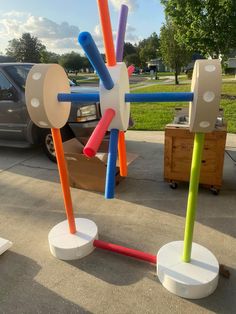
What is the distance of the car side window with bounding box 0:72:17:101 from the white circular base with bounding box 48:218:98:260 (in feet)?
10.5

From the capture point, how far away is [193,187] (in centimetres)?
207

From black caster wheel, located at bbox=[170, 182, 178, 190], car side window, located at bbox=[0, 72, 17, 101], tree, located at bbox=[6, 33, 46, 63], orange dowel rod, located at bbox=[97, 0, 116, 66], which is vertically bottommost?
black caster wheel, located at bbox=[170, 182, 178, 190]

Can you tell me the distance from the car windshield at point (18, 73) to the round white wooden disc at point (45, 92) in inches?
136

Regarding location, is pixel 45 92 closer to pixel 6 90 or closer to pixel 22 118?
pixel 22 118

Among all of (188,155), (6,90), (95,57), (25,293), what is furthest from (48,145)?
(95,57)

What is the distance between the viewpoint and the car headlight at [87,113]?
15.3ft

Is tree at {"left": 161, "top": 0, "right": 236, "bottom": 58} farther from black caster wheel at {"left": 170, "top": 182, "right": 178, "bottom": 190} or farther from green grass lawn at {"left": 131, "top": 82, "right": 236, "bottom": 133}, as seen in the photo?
black caster wheel at {"left": 170, "top": 182, "right": 178, "bottom": 190}

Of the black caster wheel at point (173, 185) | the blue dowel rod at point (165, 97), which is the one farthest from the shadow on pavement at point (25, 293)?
the black caster wheel at point (173, 185)

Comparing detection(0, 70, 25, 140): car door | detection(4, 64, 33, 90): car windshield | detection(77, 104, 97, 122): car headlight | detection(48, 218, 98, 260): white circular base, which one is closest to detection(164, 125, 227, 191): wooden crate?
detection(48, 218, 98, 260): white circular base

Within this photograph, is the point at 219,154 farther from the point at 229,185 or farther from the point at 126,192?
the point at 126,192

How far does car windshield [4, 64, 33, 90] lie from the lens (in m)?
5.19

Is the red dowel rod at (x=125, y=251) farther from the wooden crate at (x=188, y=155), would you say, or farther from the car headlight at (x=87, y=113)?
the car headlight at (x=87, y=113)

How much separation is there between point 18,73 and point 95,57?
177 inches

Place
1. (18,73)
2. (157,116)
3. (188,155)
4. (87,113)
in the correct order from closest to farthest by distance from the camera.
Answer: (188,155) < (87,113) < (18,73) < (157,116)
